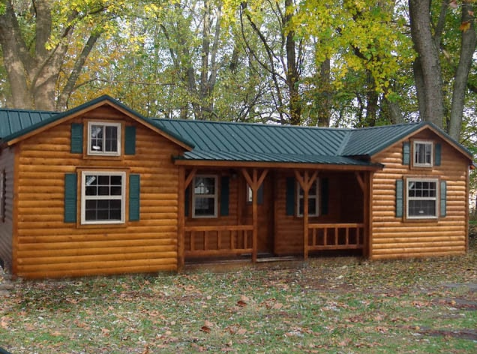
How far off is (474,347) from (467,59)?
1762 cm

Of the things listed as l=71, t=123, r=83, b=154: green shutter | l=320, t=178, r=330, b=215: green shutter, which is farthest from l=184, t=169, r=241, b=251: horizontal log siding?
l=71, t=123, r=83, b=154: green shutter

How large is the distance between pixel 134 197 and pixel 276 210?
5.18 metres

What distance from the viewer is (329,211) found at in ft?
61.3

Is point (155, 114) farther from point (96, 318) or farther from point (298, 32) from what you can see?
point (96, 318)

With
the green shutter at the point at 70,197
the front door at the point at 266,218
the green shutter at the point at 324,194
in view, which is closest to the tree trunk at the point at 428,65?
the green shutter at the point at 324,194

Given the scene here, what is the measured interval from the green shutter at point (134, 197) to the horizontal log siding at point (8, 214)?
2.73 meters

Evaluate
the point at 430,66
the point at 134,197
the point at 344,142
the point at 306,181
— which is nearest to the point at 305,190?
the point at 306,181

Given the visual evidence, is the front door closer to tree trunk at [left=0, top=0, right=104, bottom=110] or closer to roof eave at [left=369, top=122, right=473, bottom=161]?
roof eave at [left=369, top=122, right=473, bottom=161]

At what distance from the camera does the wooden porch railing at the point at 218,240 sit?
15.0m

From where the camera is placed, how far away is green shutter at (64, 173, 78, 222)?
43.8ft

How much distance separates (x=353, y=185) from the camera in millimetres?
18422

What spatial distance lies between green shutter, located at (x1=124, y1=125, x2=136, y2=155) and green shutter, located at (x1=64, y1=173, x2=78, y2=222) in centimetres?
141

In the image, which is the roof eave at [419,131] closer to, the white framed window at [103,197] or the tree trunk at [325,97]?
the white framed window at [103,197]

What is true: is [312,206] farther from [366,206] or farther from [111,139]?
[111,139]
